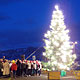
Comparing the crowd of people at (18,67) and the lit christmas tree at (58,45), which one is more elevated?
A: the lit christmas tree at (58,45)

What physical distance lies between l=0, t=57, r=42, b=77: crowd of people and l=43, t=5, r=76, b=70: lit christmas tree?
7.49 metres

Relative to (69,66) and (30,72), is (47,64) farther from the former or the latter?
(30,72)

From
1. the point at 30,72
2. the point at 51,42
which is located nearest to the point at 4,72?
the point at 30,72

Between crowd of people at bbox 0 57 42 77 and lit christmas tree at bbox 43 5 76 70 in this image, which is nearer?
crowd of people at bbox 0 57 42 77

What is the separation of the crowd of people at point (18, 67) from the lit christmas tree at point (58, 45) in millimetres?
7490

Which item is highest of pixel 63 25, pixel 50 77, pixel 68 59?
pixel 63 25

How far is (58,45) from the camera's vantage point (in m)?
33.3

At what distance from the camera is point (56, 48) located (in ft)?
110

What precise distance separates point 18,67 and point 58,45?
36.7ft

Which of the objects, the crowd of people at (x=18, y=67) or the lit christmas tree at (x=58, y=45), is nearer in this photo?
the crowd of people at (x=18, y=67)

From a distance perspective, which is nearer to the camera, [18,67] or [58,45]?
[18,67]

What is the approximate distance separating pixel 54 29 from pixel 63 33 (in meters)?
1.31

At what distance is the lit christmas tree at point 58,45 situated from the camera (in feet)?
108

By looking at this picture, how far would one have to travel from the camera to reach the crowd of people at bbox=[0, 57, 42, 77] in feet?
72.4
